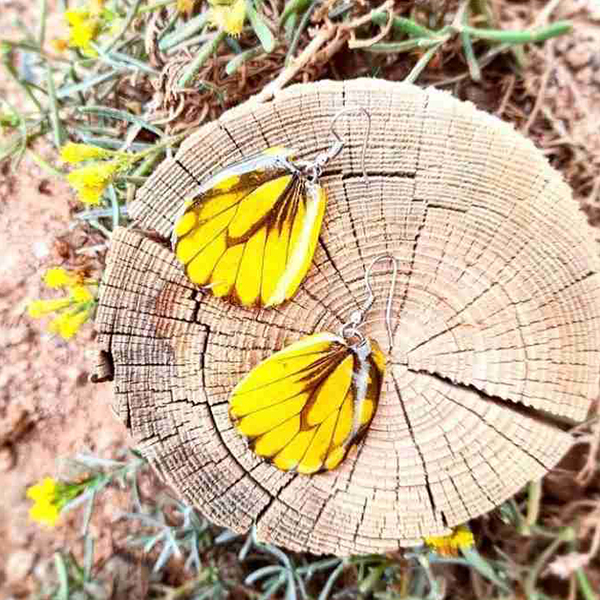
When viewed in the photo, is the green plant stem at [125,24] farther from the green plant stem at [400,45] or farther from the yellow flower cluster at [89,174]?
the green plant stem at [400,45]

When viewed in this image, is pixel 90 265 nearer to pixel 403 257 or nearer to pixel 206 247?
pixel 206 247

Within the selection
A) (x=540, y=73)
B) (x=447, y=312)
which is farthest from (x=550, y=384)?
(x=540, y=73)

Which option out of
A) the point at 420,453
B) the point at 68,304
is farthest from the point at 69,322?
the point at 420,453

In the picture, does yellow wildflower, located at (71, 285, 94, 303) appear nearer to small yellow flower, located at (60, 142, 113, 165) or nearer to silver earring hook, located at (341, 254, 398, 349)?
small yellow flower, located at (60, 142, 113, 165)

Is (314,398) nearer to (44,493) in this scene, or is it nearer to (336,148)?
(336,148)

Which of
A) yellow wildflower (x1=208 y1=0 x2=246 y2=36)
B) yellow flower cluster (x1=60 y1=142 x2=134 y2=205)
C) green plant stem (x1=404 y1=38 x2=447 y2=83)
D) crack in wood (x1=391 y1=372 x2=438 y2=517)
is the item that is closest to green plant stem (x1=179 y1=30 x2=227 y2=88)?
yellow wildflower (x1=208 y1=0 x2=246 y2=36)

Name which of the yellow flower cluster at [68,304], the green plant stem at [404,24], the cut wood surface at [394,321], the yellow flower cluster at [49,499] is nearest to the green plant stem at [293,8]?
the green plant stem at [404,24]
